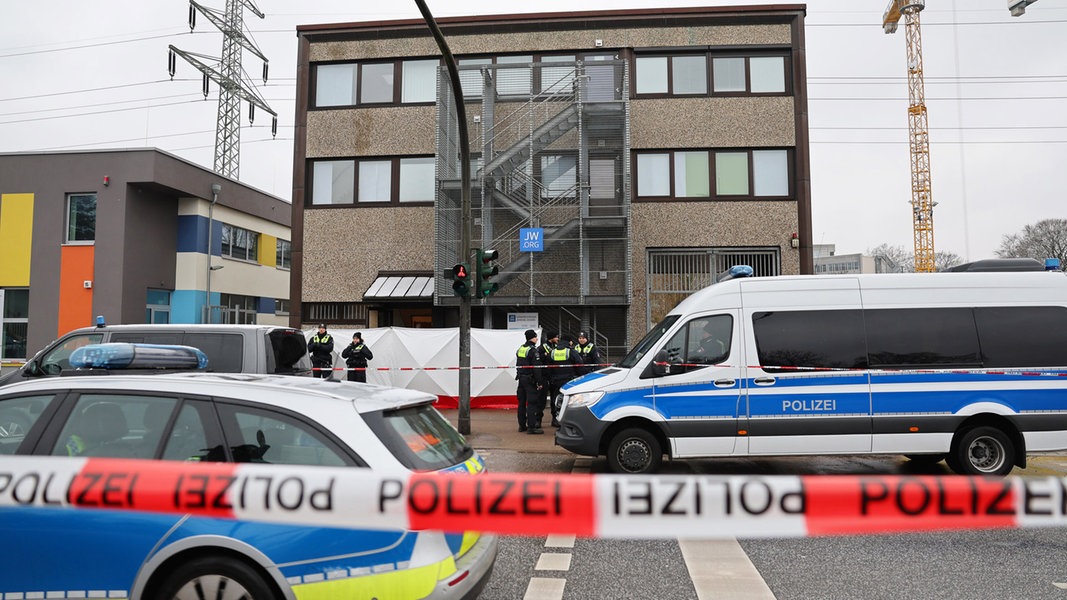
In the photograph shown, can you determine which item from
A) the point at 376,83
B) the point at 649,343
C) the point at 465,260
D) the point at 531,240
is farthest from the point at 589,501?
the point at 376,83

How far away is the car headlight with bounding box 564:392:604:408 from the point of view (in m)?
7.75

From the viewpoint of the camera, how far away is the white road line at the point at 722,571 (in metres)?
4.33

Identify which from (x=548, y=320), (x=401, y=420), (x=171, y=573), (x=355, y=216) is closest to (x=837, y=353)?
(x=401, y=420)

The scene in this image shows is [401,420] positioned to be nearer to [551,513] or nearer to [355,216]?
[551,513]

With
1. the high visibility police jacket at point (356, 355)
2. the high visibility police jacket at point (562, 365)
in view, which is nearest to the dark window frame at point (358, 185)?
the high visibility police jacket at point (356, 355)

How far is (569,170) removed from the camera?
19.3m

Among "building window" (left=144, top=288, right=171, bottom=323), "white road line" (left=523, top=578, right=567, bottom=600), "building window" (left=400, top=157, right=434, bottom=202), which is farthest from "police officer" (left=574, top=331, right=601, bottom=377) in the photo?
"building window" (left=144, top=288, right=171, bottom=323)

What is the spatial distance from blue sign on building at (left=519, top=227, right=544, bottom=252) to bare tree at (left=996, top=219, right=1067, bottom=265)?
4877 centimetres

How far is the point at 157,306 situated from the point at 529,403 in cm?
1989

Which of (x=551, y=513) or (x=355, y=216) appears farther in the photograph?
(x=355, y=216)

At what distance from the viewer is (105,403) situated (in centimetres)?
337

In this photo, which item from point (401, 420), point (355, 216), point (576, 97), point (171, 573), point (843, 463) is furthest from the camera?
point (355, 216)

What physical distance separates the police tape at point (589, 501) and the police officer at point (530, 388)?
966 cm

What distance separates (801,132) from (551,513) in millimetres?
19474
